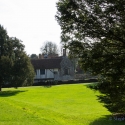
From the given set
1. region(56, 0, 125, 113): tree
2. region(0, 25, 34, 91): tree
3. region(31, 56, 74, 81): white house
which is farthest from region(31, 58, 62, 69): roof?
region(56, 0, 125, 113): tree

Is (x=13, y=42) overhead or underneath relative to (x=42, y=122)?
overhead

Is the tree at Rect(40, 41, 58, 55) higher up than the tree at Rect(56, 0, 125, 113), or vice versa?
the tree at Rect(40, 41, 58, 55)

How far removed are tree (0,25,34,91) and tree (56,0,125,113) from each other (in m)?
40.5

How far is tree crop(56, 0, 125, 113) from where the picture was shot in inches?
372

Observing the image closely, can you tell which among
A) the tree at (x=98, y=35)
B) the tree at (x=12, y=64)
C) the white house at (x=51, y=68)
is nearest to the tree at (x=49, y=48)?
the white house at (x=51, y=68)

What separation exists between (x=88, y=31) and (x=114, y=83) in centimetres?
212

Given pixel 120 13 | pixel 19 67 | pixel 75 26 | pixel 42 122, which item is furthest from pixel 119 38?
pixel 19 67

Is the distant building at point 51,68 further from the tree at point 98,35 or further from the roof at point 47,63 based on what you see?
the tree at point 98,35

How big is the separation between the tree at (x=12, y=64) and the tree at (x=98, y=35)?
4049cm

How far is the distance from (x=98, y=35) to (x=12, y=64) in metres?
41.2

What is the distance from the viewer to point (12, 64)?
4994cm

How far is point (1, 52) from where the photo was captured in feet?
172

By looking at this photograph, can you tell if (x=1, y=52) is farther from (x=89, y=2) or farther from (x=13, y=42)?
(x=89, y=2)

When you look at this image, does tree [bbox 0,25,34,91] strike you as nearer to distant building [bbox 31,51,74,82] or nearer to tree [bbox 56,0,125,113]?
distant building [bbox 31,51,74,82]
